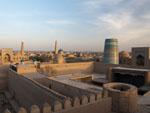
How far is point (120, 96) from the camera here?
5.55 meters

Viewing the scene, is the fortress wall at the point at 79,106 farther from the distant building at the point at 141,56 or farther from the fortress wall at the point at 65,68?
the distant building at the point at 141,56

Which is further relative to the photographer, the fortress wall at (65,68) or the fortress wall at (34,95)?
the fortress wall at (65,68)

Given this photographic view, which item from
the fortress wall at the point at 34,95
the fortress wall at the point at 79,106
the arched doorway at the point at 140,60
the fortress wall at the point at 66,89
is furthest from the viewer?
the arched doorway at the point at 140,60

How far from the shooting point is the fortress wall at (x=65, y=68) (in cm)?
1816

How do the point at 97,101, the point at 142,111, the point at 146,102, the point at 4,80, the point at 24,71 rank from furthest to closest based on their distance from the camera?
the point at 4,80 < the point at 24,71 < the point at 146,102 < the point at 142,111 < the point at 97,101

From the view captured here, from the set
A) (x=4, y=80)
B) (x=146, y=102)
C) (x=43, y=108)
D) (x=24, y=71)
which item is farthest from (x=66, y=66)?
(x=43, y=108)

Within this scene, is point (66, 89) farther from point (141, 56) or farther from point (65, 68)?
point (141, 56)

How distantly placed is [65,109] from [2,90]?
13.6 m

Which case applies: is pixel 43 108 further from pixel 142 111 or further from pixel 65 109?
pixel 142 111

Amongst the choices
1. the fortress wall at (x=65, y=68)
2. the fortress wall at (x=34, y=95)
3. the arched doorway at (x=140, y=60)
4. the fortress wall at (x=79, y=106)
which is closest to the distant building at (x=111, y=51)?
the arched doorway at (x=140, y=60)

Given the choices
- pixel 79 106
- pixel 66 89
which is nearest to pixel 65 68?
pixel 66 89

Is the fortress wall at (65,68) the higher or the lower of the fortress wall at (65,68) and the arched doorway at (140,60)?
the lower

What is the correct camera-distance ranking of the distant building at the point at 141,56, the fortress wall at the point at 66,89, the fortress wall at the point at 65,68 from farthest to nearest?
the distant building at the point at 141,56 < the fortress wall at the point at 65,68 < the fortress wall at the point at 66,89

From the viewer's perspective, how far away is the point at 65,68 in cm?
1953
